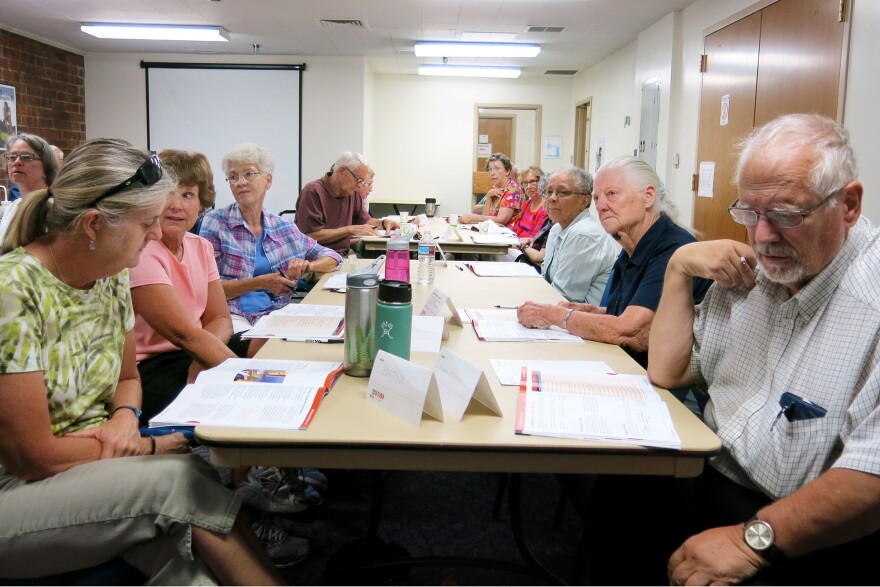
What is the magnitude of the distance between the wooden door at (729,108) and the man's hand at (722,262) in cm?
352

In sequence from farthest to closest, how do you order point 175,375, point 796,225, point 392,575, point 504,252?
point 504,252 → point 175,375 → point 392,575 → point 796,225

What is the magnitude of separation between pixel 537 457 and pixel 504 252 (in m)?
3.65

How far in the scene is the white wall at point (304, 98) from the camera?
871 centimetres

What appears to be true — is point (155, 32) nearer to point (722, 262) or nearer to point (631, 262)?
point (631, 262)

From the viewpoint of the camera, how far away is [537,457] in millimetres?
1203

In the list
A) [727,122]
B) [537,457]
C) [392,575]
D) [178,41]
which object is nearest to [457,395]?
[537,457]

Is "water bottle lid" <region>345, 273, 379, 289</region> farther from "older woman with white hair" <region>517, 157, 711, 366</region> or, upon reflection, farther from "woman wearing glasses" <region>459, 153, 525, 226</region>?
"woman wearing glasses" <region>459, 153, 525, 226</region>

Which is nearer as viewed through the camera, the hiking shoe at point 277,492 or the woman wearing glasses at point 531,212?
the hiking shoe at point 277,492

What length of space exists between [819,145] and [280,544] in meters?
1.78

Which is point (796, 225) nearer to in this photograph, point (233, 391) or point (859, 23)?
point (233, 391)

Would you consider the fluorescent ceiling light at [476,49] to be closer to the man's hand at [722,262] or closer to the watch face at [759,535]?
the man's hand at [722,262]

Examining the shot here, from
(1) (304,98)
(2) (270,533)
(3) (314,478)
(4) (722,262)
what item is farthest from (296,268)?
(1) (304,98)

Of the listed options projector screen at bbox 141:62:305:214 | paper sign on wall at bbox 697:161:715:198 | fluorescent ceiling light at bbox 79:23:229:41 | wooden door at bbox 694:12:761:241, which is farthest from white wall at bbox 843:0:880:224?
projector screen at bbox 141:62:305:214

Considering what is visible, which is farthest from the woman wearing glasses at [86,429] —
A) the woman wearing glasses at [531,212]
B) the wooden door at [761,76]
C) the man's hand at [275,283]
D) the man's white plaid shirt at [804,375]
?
the woman wearing glasses at [531,212]
